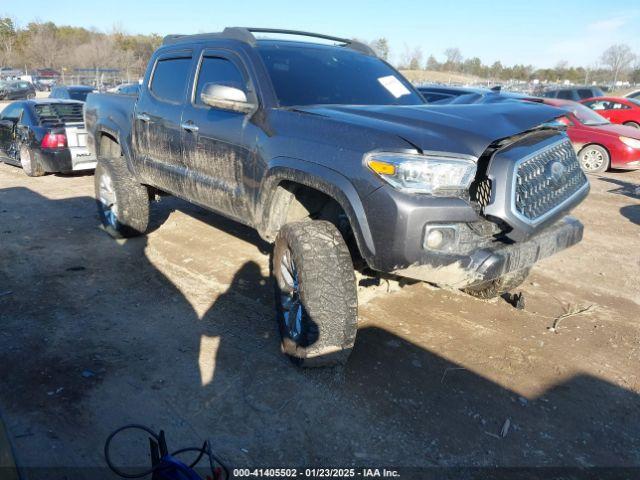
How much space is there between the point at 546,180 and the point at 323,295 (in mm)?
1457

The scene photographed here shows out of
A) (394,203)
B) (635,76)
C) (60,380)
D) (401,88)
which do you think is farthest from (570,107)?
(635,76)

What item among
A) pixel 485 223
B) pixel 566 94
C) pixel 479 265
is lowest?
pixel 479 265

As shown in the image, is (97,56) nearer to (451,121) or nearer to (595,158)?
(595,158)

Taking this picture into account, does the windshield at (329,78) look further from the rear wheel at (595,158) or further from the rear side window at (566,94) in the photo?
the rear side window at (566,94)

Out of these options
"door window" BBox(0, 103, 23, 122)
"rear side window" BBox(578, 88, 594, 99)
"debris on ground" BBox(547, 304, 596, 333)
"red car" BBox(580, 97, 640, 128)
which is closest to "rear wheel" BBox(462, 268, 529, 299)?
"debris on ground" BBox(547, 304, 596, 333)

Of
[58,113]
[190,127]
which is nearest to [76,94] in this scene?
[58,113]

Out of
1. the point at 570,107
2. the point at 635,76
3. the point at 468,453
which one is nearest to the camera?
the point at 468,453

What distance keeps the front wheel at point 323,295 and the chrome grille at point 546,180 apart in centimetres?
103

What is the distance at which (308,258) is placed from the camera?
9.52 feet

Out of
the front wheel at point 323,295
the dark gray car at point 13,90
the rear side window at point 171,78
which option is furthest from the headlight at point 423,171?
the dark gray car at point 13,90

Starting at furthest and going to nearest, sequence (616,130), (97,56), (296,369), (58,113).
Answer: (97,56) < (616,130) < (58,113) < (296,369)

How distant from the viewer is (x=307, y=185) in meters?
2.99

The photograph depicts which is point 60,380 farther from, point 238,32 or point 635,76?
point 635,76

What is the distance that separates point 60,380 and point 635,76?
254ft
